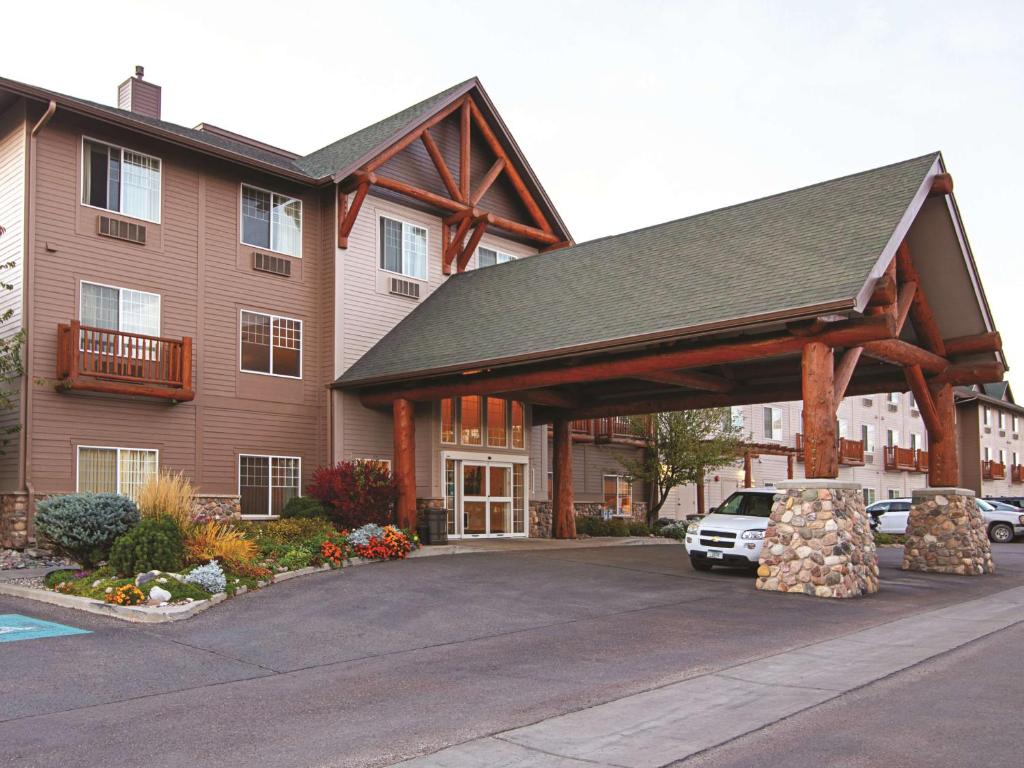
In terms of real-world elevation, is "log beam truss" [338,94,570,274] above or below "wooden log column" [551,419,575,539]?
above

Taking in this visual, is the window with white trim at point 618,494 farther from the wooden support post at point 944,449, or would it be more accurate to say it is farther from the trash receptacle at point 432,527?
the wooden support post at point 944,449

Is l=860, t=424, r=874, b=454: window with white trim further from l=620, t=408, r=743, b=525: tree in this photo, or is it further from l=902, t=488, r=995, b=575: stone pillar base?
l=902, t=488, r=995, b=575: stone pillar base

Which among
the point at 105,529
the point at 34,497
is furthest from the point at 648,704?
A: the point at 34,497

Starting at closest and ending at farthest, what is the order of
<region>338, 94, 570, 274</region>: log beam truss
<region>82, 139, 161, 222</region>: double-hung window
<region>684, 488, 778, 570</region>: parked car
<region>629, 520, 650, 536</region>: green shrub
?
<region>684, 488, 778, 570</region>: parked car → <region>82, 139, 161, 222</region>: double-hung window → <region>338, 94, 570, 274</region>: log beam truss → <region>629, 520, 650, 536</region>: green shrub

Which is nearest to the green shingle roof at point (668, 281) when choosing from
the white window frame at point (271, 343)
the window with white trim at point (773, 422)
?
the white window frame at point (271, 343)

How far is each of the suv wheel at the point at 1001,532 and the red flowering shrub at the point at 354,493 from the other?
2303 cm

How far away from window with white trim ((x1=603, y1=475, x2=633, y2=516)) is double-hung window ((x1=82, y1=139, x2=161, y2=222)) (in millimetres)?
19046

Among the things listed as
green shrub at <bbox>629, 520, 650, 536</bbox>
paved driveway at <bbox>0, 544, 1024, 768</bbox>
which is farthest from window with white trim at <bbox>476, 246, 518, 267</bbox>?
paved driveway at <bbox>0, 544, 1024, 768</bbox>

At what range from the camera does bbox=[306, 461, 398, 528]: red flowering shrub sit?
1953 centimetres

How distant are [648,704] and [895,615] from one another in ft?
21.6

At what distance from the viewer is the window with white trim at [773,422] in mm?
40812

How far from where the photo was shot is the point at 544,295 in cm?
2052

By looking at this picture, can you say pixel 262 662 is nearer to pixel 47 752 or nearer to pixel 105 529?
pixel 47 752

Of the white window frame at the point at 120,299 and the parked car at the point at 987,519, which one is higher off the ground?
the white window frame at the point at 120,299
